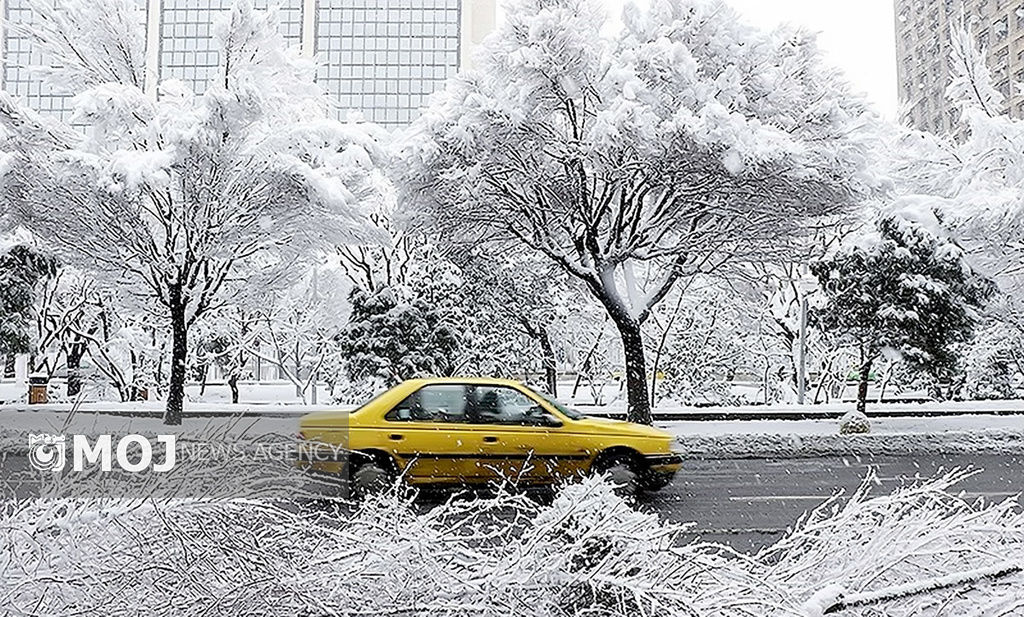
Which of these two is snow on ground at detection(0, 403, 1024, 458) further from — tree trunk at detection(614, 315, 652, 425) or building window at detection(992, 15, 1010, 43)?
building window at detection(992, 15, 1010, 43)

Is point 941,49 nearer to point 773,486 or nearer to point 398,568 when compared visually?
point 773,486

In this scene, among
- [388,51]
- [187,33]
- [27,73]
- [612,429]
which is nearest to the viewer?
[612,429]

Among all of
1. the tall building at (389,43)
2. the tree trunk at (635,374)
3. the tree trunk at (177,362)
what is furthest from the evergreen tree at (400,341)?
the tall building at (389,43)

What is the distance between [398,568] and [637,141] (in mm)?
13197

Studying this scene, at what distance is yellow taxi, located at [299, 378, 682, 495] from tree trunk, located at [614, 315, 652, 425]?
22.5 feet

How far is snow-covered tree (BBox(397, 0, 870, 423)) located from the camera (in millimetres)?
15070

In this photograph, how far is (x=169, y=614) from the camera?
226 cm

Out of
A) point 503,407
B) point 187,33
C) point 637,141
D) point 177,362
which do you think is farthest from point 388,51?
point 503,407

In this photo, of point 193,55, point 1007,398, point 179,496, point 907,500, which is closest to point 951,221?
point 1007,398

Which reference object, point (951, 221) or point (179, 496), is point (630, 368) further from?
point (179, 496)

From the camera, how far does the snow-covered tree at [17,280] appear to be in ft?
61.9

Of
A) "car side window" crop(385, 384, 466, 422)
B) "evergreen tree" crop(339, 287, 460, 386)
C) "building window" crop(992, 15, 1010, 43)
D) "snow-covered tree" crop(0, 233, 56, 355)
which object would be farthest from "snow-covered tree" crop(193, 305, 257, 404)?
"building window" crop(992, 15, 1010, 43)

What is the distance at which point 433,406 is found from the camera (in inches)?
379

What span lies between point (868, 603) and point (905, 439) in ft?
46.4
